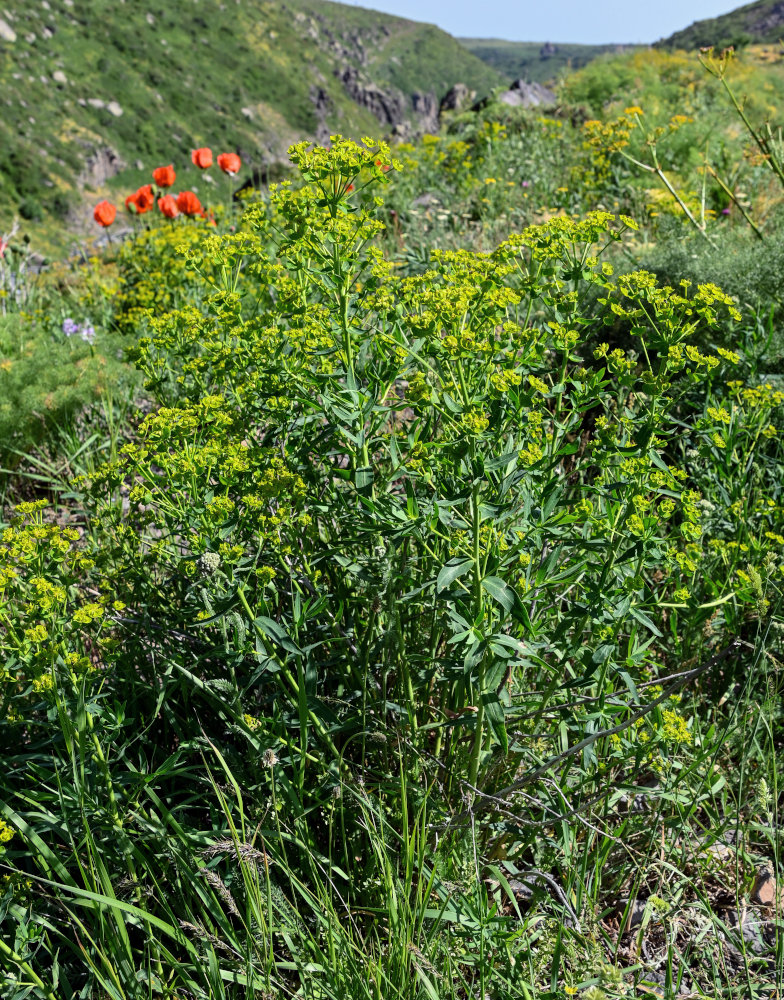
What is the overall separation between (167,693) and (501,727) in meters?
0.90

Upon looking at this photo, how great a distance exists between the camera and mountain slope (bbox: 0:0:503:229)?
3329 inches

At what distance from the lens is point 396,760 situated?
2.01m

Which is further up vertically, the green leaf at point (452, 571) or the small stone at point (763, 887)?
the green leaf at point (452, 571)

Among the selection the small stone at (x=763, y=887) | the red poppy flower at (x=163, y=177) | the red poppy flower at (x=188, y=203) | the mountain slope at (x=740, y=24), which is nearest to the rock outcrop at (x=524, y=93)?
the red poppy flower at (x=163, y=177)

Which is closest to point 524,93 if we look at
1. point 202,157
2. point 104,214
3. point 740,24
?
point 202,157

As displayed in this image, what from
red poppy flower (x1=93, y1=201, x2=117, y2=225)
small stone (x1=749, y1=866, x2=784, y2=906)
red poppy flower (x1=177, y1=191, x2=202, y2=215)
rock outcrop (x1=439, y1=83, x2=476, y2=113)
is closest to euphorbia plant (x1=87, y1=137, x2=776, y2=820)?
small stone (x1=749, y1=866, x2=784, y2=906)

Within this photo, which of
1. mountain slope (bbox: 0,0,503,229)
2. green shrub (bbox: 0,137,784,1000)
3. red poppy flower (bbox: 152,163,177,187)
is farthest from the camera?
mountain slope (bbox: 0,0,503,229)

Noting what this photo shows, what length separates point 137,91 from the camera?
338ft

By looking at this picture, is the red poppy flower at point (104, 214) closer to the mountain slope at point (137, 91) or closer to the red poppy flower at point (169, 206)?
the red poppy flower at point (169, 206)

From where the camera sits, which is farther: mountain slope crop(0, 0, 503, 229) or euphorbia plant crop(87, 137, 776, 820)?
mountain slope crop(0, 0, 503, 229)

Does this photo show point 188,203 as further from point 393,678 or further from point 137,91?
point 137,91

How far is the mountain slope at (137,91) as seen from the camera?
84.6 metres

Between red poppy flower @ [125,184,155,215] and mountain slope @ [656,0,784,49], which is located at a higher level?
mountain slope @ [656,0,784,49]

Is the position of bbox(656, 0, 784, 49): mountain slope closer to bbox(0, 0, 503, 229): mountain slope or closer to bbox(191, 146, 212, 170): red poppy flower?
bbox(0, 0, 503, 229): mountain slope
